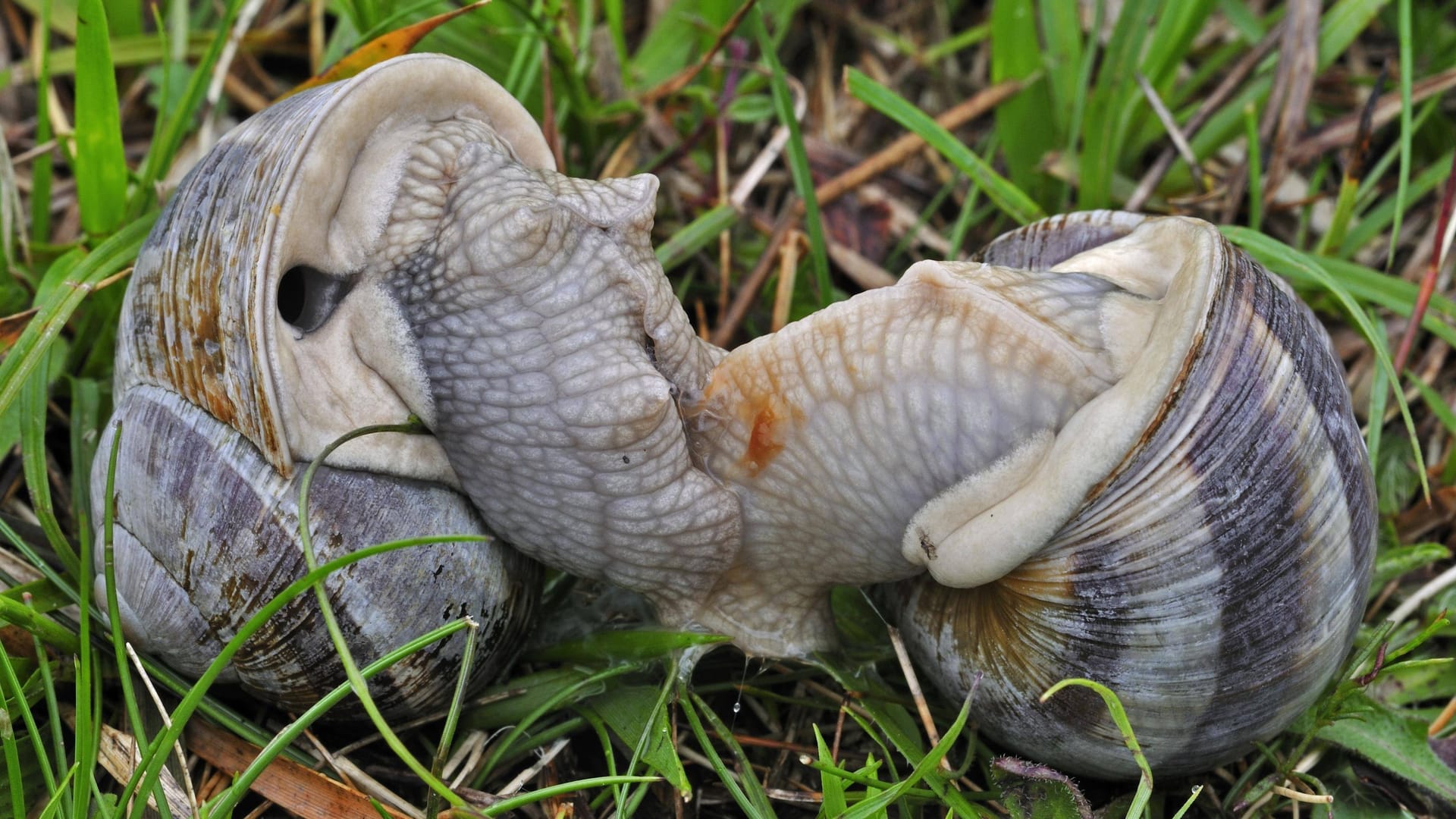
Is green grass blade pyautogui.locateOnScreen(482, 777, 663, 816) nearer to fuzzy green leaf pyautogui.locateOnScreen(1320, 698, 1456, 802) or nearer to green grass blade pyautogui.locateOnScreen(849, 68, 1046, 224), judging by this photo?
fuzzy green leaf pyautogui.locateOnScreen(1320, 698, 1456, 802)

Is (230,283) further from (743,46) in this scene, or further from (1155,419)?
(743,46)

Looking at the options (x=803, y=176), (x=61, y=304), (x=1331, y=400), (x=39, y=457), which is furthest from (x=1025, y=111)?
(x=39, y=457)

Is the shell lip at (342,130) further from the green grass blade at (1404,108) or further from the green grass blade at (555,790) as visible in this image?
the green grass blade at (1404,108)

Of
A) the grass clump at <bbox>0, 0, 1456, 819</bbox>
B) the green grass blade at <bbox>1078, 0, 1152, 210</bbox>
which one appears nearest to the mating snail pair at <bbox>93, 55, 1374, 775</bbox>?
the grass clump at <bbox>0, 0, 1456, 819</bbox>

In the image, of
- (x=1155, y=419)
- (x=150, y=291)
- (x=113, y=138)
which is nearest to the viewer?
(x=1155, y=419)

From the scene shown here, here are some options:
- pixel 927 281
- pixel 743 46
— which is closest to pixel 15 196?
pixel 743 46

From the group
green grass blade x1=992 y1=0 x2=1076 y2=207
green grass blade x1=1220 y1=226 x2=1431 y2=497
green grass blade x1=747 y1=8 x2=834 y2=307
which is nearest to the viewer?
green grass blade x1=1220 y1=226 x2=1431 y2=497
